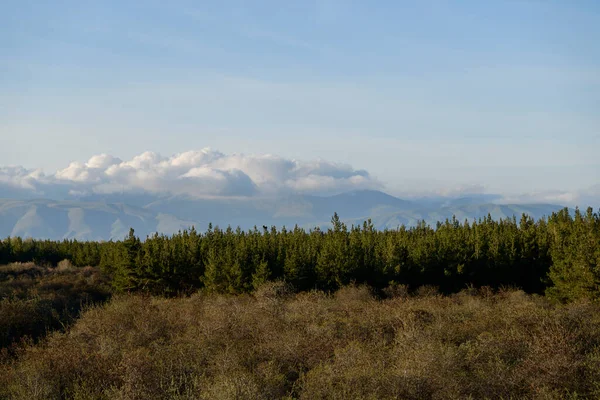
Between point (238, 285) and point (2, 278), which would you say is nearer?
point (238, 285)

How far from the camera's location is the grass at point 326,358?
15578 mm

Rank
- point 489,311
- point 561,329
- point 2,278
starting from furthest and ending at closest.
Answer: point 2,278
point 489,311
point 561,329

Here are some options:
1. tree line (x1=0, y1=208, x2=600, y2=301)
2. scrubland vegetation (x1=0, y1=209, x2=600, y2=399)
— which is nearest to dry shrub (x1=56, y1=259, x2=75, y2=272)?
tree line (x1=0, y1=208, x2=600, y2=301)

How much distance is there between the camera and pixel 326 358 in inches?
Answer: 781

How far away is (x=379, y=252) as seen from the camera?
55.7m

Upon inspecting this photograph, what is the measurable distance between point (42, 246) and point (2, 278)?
40.5 m

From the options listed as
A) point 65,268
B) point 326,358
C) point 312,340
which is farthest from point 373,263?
point 65,268

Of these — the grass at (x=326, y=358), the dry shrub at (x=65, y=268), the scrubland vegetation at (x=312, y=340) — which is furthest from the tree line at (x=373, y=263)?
the grass at (x=326, y=358)

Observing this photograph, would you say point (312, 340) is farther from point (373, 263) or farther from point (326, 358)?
point (373, 263)

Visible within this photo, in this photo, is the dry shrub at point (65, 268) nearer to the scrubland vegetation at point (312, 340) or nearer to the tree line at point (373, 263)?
the tree line at point (373, 263)

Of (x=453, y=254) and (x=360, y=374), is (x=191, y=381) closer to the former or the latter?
(x=360, y=374)

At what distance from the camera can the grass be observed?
51.1 feet

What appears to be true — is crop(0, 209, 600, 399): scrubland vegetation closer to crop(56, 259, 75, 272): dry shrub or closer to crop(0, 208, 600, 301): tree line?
crop(0, 208, 600, 301): tree line

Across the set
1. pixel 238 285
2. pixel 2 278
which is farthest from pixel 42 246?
pixel 238 285
